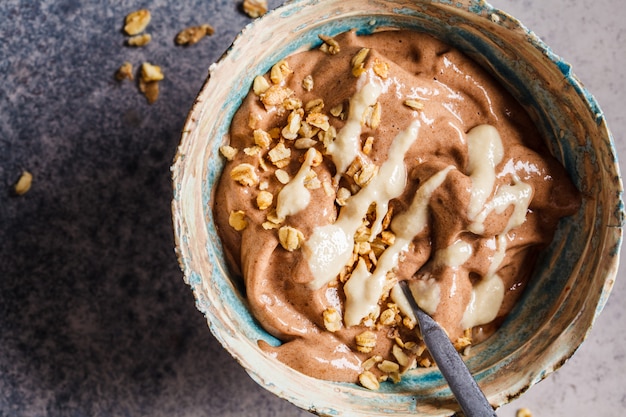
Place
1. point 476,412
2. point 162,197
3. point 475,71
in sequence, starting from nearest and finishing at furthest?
1. point 476,412
2. point 475,71
3. point 162,197

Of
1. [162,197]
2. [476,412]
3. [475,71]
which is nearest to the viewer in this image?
[476,412]

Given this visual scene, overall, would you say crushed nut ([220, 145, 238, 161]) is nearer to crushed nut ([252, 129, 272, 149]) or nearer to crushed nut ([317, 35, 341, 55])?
crushed nut ([252, 129, 272, 149])

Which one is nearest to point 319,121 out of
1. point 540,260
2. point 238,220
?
point 238,220

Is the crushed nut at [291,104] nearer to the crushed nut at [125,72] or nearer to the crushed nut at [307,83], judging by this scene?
the crushed nut at [307,83]

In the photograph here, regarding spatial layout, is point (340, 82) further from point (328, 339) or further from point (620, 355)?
point (620, 355)

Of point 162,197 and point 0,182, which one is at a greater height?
point 162,197

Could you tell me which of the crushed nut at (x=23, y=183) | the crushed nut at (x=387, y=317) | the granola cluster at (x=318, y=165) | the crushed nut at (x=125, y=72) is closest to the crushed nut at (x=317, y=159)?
the granola cluster at (x=318, y=165)

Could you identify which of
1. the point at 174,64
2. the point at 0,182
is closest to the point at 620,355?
the point at 174,64
